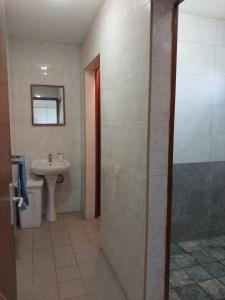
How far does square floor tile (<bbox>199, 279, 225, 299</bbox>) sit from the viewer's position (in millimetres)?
1894

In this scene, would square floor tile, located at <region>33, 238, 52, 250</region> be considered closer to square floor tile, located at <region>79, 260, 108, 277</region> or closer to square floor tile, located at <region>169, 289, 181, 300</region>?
square floor tile, located at <region>79, 260, 108, 277</region>

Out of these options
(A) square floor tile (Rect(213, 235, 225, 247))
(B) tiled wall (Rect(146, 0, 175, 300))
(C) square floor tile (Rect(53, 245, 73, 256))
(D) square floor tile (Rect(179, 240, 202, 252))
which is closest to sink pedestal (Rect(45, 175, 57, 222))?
(C) square floor tile (Rect(53, 245, 73, 256))

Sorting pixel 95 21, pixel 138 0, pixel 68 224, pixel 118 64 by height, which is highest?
pixel 95 21

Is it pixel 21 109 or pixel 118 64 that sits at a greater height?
pixel 118 64

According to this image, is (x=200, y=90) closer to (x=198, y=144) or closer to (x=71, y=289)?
(x=198, y=144)

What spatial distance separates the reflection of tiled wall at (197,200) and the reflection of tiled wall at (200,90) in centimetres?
13

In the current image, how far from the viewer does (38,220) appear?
3.19m

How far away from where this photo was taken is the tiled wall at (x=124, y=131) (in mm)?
1579

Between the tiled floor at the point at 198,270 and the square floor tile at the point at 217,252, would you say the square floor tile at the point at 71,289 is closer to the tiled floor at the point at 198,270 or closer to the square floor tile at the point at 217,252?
the tiled floor at the point at 198,270

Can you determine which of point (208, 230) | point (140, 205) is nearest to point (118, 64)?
point (140, 205)

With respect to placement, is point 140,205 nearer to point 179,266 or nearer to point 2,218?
point 2,218

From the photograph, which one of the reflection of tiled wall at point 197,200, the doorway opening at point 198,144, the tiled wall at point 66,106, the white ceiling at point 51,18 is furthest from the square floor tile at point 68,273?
the white ceiling at point 51,18

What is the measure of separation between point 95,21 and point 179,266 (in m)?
2.62

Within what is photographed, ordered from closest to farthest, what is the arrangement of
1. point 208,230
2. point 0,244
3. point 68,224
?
point 0,244, point 208,230, point 68,224
